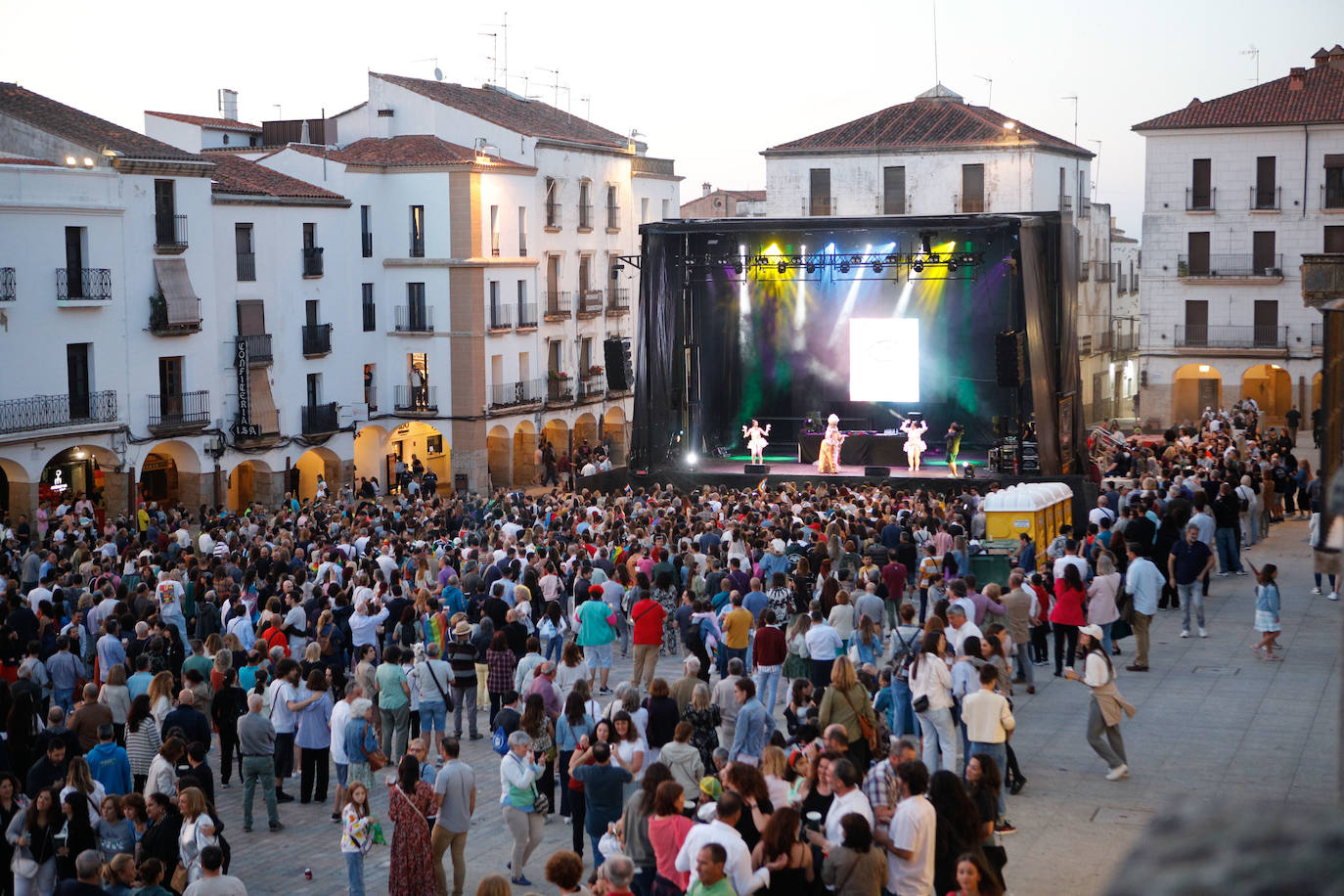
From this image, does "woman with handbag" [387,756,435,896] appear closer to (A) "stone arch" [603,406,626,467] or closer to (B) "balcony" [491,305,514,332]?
(B) "balcony" [491,305,514,332]

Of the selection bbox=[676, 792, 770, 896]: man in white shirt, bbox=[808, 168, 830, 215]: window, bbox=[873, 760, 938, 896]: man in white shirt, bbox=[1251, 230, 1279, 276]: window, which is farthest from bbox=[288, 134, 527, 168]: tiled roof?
bbox=[676, 792, 770, 896]: man in white shirt

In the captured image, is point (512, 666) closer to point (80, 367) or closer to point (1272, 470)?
point (1272, 470)

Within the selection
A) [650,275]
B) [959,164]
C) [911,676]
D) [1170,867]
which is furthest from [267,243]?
[1170,867]

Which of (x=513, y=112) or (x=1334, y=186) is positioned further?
(x=513, y=112)

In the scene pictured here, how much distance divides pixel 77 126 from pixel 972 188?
28295mm

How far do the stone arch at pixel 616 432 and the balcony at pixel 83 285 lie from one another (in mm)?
20516

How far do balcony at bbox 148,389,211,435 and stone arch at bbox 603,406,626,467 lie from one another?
17.4m

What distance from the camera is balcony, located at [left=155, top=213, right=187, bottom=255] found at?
117ft

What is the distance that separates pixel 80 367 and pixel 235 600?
730 inches

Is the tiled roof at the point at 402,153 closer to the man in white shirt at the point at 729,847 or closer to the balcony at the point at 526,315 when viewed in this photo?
the balcony at the point at 526,315

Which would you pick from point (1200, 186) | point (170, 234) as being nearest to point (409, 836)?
point (170, 234)

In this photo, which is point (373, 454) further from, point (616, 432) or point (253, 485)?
point (616, 432)

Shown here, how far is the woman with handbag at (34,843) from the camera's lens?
10.2 m

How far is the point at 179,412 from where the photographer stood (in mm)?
36156
